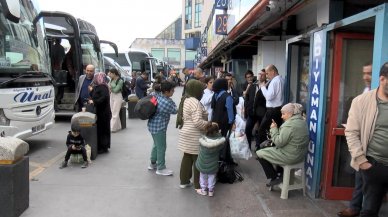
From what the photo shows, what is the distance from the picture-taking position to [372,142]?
3.68 metres

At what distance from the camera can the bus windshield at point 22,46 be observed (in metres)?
7.06

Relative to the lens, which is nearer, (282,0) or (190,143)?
(190,143)

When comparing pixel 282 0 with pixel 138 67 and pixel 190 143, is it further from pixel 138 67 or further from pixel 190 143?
pixel 138 67

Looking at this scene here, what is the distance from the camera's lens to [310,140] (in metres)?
5.47

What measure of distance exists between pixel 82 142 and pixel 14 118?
120cm


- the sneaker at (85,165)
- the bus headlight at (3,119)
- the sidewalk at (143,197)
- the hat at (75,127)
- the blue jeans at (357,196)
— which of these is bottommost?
the sidewalk at (143,197)

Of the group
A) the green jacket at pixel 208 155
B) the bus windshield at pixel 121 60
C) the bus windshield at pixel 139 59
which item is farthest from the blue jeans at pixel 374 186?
the bus windshield at pixel 121 60

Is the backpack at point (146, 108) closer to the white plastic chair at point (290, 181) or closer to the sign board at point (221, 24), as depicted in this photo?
the white plastic chair at point (290, 181)

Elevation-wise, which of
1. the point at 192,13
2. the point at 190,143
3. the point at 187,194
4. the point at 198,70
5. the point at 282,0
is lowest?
the point at 187,194

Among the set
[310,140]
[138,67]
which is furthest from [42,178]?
[138,67]

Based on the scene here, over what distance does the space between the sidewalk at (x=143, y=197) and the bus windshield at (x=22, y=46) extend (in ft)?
6.45

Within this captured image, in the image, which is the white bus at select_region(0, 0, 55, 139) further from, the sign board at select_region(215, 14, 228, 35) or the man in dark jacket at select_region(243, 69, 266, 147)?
the sign board at select_region(215, 14, 228, 35)

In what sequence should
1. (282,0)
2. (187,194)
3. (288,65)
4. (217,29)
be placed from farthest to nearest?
(217,29) → (288,65) → (282,0) → (187,194)

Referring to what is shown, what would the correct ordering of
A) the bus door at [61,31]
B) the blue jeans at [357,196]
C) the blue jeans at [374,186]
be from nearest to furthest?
the blue jeans at [374,186] < the blue jeans at [357,196] < the bus door at [61,31]
